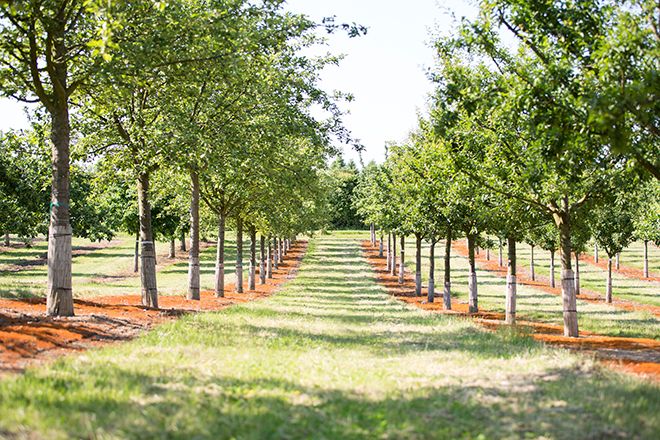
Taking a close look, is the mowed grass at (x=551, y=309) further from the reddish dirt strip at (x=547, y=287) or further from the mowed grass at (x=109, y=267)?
the mowed grass at (x=109, y=267)

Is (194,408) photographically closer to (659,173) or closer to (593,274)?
(659,173)

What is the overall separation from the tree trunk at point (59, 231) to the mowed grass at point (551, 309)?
17857 millimetres

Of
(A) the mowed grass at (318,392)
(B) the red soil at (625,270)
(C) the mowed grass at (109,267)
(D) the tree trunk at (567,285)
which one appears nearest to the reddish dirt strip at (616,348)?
(D) the tree trunk at (567,285)

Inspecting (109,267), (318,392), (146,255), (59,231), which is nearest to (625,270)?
(109,267)

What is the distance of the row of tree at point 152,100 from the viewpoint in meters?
15.2

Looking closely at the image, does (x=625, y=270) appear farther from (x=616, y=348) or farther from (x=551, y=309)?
(x=616, y=348)

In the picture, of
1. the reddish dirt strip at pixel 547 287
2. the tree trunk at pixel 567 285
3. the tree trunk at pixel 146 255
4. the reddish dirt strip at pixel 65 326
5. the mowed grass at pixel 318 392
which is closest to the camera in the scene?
the mowed grass at pixel 318 392

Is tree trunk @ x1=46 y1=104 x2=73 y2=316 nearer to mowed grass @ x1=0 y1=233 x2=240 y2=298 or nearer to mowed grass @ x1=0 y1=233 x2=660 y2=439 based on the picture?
mowed grass @ x1=0 y1=233 x2=660 y2=439

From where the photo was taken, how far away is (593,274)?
58.1 metres

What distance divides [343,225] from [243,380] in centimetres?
11236

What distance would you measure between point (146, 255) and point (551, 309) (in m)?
21.5

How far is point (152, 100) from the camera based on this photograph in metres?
20.7

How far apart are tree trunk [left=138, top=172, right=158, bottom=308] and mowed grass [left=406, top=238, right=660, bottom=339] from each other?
1582 cm

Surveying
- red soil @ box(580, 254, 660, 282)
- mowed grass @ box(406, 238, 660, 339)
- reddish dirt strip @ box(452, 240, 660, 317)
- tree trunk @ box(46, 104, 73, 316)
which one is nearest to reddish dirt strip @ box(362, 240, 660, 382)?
mowed grass @ box(406, 238, 660, 339)
